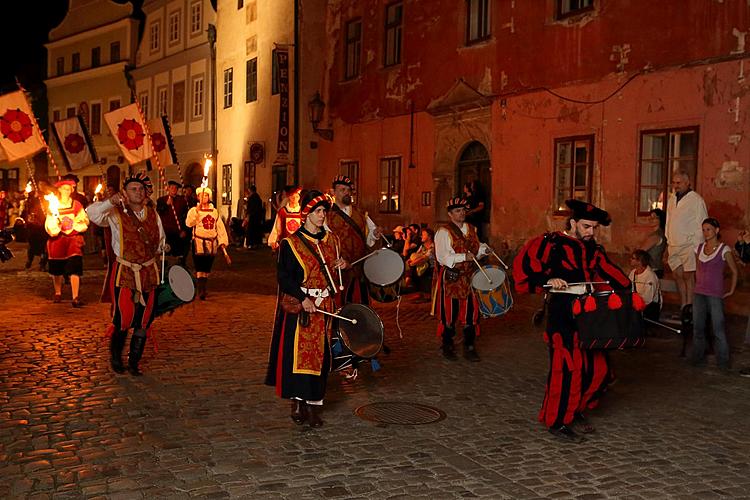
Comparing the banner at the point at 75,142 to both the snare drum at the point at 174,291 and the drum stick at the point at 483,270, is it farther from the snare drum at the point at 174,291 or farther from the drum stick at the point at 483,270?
the drum stick at the point at 483,270

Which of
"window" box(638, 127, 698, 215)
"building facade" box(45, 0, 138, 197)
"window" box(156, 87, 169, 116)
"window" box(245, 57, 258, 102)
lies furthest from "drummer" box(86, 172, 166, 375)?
"building facade" box(45, 0, 138, 197)

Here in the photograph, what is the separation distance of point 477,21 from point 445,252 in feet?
34.7

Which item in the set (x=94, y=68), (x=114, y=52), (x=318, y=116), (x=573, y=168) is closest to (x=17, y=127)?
(x=318, y=116)

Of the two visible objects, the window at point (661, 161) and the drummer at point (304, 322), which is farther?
the window at point (661, 161)

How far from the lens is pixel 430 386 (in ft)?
24.8

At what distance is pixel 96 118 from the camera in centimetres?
4116

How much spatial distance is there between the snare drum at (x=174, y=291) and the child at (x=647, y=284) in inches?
210

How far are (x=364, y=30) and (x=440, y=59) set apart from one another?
12.1ft

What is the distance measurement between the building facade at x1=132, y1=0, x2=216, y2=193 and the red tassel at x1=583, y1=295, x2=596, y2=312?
2743 cm

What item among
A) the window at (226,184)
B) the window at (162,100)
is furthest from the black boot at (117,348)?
the window at (162,100)

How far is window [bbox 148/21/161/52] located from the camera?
3625 centimetres

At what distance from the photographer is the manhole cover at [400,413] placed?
251 inches

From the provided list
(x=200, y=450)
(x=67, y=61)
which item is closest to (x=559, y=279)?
(x=200, y=450)

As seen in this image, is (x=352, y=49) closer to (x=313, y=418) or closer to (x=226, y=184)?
(x=226, y=184)
